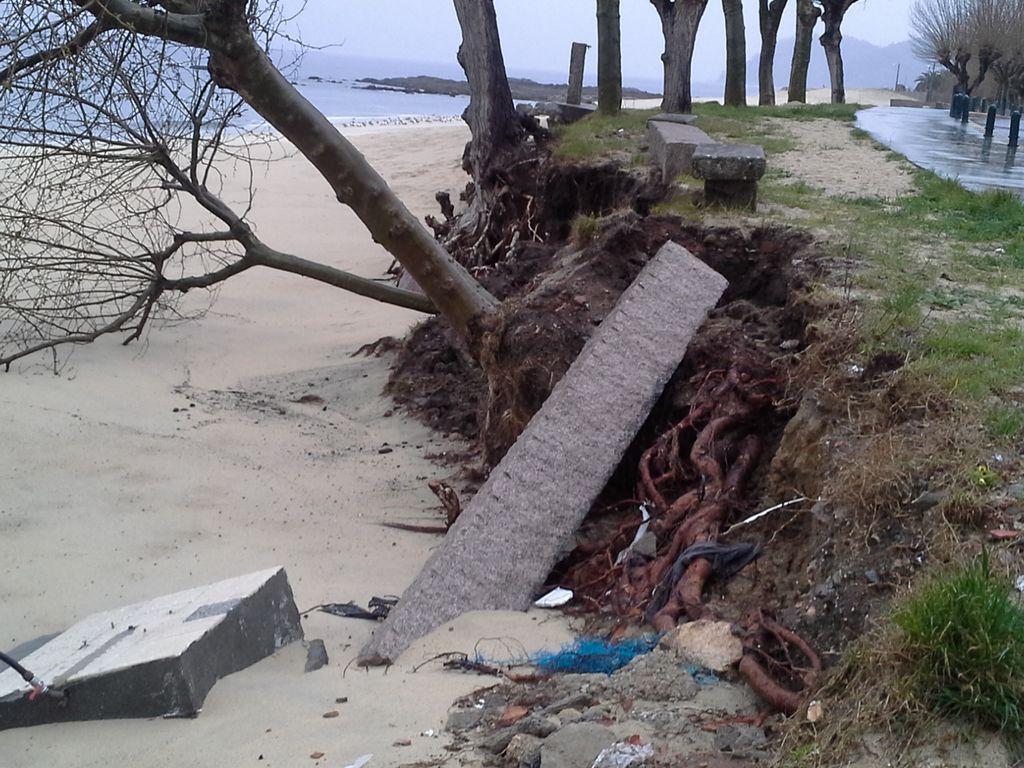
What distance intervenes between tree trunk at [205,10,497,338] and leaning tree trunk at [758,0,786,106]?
19.9m

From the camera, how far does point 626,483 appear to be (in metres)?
5.35

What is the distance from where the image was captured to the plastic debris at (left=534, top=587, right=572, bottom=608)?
433cm

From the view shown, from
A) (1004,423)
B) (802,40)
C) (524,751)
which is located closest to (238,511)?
(524,751)

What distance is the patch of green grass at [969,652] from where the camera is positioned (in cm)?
233

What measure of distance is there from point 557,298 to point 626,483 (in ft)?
4.90

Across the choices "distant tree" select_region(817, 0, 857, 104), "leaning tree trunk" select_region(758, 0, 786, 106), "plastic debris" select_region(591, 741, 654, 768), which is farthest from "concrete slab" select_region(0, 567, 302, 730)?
"distant tree" select_region(817, 0, 857, 104)

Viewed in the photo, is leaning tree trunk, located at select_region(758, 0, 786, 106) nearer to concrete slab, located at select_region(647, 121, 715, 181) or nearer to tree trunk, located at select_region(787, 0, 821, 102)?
tree trunk, located at select_region(787, 0, 821, 102)

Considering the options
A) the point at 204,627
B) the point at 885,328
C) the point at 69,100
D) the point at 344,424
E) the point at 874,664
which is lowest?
Answer: the point at 344,424

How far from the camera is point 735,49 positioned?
20.5m

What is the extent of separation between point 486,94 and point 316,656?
8.15 metres

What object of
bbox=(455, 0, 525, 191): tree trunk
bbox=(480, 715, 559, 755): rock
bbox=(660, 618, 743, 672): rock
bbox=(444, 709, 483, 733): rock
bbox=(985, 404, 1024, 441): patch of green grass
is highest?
bbox=(455, 0, 525, 191): tree trunk

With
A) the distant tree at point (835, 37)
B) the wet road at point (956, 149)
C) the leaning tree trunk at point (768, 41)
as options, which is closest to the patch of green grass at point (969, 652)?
the wet road at point (956, 149)

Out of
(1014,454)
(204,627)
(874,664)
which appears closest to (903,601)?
(874,664)

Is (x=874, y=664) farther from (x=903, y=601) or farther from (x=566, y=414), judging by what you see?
(x=566, y=414)
